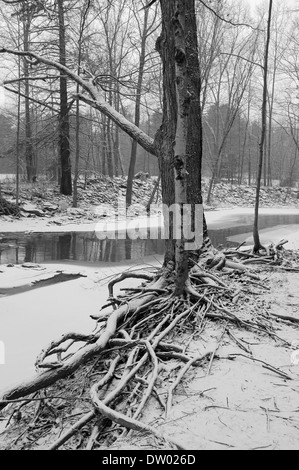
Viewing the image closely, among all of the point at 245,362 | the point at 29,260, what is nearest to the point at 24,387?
the point at 245,362

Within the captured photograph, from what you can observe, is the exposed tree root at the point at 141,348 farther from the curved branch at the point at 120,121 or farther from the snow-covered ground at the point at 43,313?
the curved branch at the point at 120,121

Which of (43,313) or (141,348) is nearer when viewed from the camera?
(141,348)

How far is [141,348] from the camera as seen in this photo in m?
3.10

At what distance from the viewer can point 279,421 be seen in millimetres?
2051

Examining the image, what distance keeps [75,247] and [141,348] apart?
28.3 feet

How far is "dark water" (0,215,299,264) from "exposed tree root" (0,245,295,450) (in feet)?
18.6

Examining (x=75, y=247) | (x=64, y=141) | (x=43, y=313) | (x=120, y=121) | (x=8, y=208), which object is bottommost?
(x=43, y=313)

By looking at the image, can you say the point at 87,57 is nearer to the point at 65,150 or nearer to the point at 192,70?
the point at 65,150

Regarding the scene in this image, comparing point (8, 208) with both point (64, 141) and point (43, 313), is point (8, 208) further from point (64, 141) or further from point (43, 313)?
point (43, 313)

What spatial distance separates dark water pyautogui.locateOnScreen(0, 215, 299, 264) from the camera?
9820 mm

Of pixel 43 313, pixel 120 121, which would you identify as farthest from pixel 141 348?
pixel 120 121

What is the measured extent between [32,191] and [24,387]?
1701 cm

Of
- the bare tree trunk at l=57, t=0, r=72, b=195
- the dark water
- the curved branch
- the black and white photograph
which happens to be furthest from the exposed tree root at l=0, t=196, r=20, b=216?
the curved branch

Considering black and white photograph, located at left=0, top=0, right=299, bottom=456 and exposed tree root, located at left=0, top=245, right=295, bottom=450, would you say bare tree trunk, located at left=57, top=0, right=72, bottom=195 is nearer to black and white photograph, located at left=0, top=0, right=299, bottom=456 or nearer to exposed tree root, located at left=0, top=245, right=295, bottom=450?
black and white photograph, located at left=0, top=0, right=299, bottom=456
